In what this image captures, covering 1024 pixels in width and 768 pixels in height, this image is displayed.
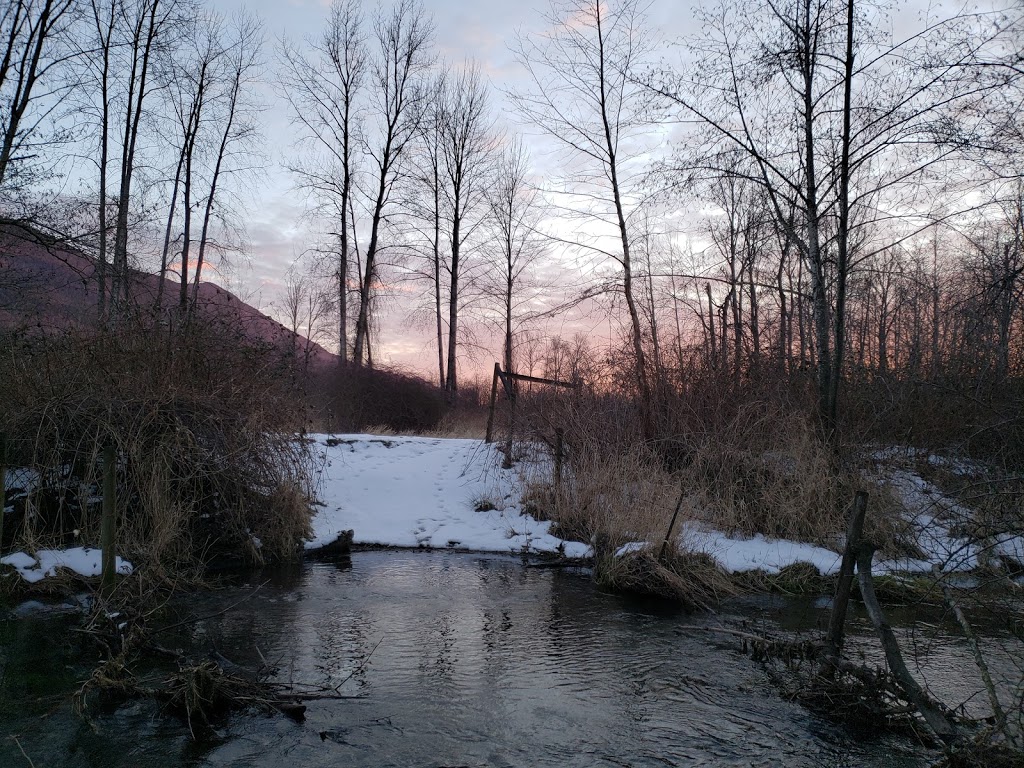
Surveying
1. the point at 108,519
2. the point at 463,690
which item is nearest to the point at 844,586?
the point at 463,690

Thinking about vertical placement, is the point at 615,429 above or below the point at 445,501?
above

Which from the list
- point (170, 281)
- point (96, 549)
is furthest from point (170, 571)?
point (170, 281)

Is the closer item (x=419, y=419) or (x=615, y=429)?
(x=615, y=429)

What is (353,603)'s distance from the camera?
777 centimetres

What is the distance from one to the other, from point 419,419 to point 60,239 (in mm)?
15249

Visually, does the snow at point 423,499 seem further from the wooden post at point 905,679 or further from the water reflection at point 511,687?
the wooden post at point 905,679

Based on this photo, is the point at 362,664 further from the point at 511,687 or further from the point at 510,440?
the point at 510,440

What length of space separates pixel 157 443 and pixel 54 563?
1.73 meters

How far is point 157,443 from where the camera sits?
339 inches

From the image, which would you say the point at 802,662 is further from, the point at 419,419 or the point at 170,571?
the point at 419,419

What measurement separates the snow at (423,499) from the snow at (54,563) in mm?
3054

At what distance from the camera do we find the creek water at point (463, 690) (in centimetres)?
433

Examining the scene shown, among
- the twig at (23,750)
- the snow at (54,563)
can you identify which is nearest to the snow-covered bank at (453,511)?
the snow at (54,563)

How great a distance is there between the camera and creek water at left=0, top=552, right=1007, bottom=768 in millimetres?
4332
